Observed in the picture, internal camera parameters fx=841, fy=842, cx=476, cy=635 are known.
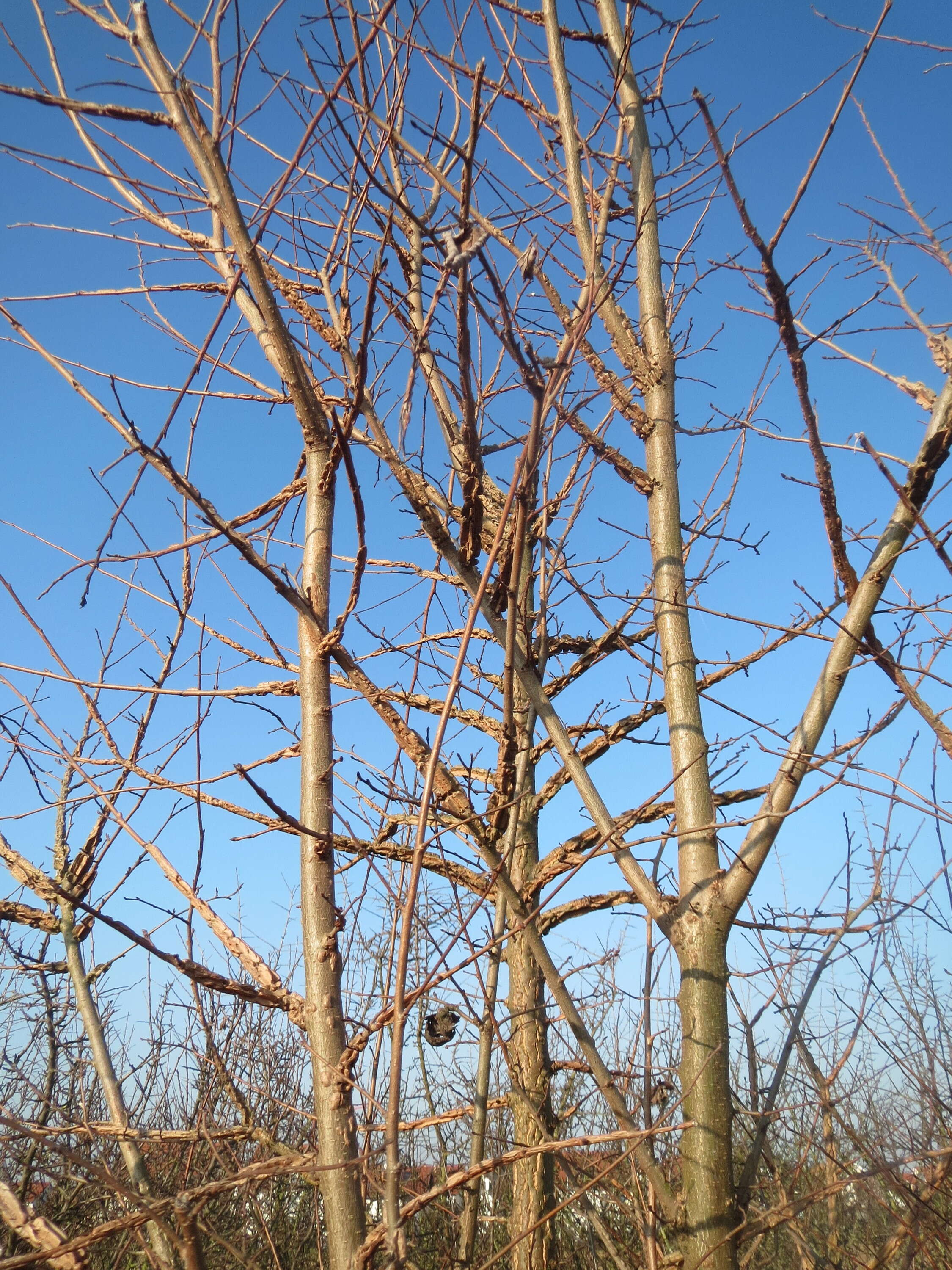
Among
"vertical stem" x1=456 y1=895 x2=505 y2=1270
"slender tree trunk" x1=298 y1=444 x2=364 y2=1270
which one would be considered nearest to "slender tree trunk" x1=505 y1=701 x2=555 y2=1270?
"vertical stem" x1=456 y1=895 x2=505 y2=1270

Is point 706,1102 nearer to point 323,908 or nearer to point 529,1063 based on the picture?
point 323,908

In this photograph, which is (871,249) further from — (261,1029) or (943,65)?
(261,1029)

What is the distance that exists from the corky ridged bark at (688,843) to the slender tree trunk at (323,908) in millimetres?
594

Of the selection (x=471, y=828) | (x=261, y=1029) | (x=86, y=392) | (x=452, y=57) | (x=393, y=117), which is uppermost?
(x=452, y=57)

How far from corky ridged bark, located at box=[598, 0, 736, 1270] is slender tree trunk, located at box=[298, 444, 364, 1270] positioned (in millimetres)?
594

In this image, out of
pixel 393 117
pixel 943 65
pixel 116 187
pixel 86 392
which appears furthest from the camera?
pixel 943 65

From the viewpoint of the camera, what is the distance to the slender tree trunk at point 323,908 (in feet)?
4.42

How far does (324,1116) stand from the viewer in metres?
1.40

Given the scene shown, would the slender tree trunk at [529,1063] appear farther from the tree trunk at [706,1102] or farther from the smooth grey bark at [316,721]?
the smooth grey bark at [316,721]

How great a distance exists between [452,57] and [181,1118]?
7.99 meters

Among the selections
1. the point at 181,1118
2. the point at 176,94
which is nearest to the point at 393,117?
the point at 176,94

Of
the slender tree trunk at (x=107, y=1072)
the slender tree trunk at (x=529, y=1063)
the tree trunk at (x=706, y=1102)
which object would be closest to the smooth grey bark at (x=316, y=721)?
the slender tree trunk at (x=107, y=1072)

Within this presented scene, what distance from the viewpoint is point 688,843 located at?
1.72 metres

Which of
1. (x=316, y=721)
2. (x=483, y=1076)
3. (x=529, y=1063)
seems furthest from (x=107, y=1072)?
(x=529, y=1063)
